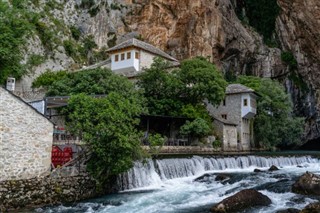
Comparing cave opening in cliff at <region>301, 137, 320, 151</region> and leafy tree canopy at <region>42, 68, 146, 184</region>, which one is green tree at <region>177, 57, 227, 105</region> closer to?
leafy tree canopy at <region>42, 68, 146, 184</region>

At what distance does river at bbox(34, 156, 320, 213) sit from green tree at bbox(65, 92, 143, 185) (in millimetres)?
1581

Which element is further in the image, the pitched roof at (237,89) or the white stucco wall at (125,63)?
the white stucco wall at (125,63)

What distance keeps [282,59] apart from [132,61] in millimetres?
33190

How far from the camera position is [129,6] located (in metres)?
62.0

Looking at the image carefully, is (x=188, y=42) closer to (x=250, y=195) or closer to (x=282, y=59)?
(x=282, y=59)

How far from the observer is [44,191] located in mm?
14680

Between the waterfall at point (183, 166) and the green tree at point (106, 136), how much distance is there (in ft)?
6.12

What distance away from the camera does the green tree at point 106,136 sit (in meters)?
15.6

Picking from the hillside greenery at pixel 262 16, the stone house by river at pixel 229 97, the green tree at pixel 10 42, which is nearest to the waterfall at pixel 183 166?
the stone house by river at pixel 229 97

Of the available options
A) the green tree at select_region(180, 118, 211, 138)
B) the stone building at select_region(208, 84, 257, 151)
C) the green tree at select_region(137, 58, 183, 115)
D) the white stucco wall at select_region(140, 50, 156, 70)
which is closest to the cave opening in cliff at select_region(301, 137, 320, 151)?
the stone building at select_region(208, 84, 257, 151)

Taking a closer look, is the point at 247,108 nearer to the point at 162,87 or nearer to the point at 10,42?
the point at 162,87

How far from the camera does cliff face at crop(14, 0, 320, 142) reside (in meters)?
58.0

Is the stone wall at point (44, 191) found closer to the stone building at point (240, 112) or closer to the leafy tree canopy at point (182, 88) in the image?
the leafy tree canopy at point (182, 88)

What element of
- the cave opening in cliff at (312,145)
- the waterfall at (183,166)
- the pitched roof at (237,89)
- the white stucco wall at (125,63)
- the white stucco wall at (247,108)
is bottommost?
the waterfall at (183,166)
